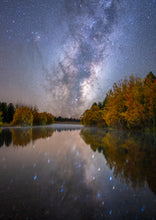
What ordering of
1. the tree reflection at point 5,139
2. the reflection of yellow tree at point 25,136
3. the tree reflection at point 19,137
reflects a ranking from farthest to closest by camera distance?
the reflection of yellow tree at point 25,136, the tree reflection at point 19,137, the tree reflection at point 5,139

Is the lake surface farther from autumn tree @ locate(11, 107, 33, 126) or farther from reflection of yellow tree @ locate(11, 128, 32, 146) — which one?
autumn tree @ locate(11, 107, 33, 126)

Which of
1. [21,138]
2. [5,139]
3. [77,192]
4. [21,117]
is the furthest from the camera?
[21,117]

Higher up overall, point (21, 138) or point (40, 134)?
point (21, 138)

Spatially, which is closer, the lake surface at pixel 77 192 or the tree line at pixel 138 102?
the lake surface at pixel 77 192

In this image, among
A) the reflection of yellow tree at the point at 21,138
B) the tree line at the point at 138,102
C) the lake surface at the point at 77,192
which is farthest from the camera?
the tree line at the point at 138,102

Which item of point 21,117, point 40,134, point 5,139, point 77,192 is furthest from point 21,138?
point 21,117

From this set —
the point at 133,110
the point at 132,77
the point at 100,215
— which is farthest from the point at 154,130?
the point at 100,215

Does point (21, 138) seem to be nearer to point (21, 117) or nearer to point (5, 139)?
point (5, 139)

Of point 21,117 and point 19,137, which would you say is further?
point 21,117

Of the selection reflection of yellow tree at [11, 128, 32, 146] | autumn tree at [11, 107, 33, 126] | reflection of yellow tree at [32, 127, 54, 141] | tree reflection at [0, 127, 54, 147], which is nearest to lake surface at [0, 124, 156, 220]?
reflection of yellow tree at [11, 128, 32, 146]

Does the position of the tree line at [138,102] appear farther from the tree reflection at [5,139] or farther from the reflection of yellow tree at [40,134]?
the tree reflection at [5,139]

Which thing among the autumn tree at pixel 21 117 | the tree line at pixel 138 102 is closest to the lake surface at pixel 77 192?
the tree line at pixel 138 102

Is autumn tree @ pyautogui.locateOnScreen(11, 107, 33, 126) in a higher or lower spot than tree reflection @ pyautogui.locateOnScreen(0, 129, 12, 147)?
higher

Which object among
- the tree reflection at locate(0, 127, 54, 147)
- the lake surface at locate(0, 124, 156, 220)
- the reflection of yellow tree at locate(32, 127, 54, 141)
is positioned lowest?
the reflection of yellow tree at locate(32, 127, 54, 141)
